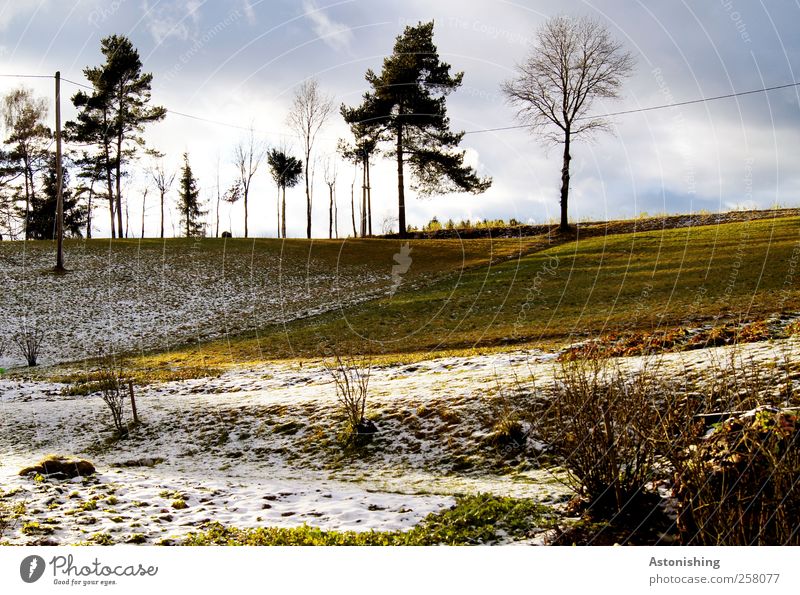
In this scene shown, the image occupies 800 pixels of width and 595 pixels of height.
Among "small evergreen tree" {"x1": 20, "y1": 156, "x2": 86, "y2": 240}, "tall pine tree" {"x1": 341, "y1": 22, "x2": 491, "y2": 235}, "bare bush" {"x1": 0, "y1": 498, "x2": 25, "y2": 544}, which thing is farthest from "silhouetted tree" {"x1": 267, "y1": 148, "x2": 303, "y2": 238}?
"small evergreen tree" {"x1": 20, "y1": 156, "x2": 86, "y2": 240}

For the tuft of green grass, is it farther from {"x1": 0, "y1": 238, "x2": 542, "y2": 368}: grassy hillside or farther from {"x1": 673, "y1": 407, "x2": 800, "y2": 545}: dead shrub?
{"x1": 0, "y1": 238, "x2": 542, "y2": 368}: grassy hillside

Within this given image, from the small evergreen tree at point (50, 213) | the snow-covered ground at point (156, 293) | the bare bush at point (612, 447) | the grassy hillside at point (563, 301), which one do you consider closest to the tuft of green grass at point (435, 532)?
the bare bush at point (612, 447)

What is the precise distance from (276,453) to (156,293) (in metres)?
25.4

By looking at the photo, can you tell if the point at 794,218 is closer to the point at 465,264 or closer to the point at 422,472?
the point at 465,264

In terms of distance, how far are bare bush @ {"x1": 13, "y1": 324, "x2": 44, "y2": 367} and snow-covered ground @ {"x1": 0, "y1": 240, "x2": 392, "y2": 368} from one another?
0.96 feet

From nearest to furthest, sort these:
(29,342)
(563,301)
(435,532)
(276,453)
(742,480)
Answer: (742,480)
(435,532)
(276,453)
(29,342)
(563,301)

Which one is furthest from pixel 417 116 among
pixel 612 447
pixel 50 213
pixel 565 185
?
pixel 50 213

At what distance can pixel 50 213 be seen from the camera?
46062 mm

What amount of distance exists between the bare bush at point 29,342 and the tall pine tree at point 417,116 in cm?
1550

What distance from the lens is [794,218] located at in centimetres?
3678

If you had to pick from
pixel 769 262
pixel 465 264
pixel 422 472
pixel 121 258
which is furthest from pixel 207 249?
pixel 422 472

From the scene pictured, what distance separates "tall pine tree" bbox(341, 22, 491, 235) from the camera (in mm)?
19812

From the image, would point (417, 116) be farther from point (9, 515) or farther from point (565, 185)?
point (9, 515)
